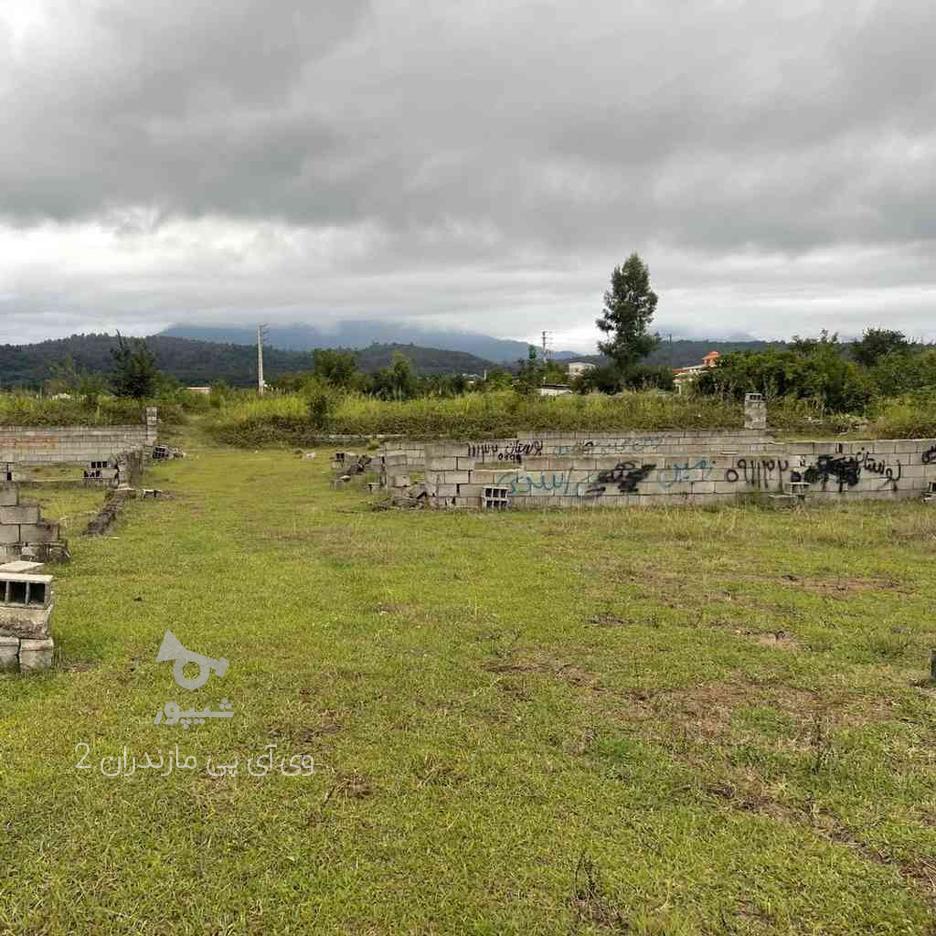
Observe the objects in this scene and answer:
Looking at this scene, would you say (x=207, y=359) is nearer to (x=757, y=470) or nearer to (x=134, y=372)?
(x=134, y=372)

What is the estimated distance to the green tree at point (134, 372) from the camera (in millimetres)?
28703

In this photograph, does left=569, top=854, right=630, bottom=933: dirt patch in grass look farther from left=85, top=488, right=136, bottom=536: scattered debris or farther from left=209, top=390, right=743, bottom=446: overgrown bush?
left=209, top=390, right=743, bottom=446: overgrown bush

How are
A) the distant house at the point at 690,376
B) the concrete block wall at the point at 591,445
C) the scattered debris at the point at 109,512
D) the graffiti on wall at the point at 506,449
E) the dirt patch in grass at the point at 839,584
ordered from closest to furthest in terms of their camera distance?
the dirt patch in grass at the point at 839,584 → the scattered debris at the point at 109,512 → the concrete block wall at the point at 591,445 → the graffiti on wall at the point at 506,449 → the distant house at the point at 690,376

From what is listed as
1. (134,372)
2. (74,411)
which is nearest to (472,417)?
(134,372)

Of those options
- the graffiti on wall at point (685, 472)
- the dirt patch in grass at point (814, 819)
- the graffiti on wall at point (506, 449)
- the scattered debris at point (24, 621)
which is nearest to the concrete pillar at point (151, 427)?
the graffiti on wall at point (506, 449)

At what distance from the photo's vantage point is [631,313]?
1702 inches

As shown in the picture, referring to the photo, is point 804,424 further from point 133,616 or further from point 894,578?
point 133,616

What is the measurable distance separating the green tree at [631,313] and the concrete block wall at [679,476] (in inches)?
1278

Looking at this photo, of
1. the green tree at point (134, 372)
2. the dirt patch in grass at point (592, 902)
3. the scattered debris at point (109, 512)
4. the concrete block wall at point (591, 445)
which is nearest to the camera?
the dirt patch in grass at point (592, 902)

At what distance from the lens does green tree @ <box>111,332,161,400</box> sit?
2870 cm

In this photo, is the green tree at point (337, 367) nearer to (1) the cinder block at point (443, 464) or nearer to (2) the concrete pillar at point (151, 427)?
(2) the concrete pillar at point (151, 427)

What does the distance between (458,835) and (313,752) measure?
3.33 ft

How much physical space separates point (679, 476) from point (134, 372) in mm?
24743

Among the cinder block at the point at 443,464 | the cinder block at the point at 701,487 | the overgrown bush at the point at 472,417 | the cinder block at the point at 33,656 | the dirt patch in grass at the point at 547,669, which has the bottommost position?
the dirt patch in grass at the point at 547,669
